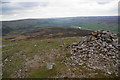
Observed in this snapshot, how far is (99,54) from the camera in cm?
2325

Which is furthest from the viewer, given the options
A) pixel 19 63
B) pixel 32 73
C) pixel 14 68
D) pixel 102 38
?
pixel 102 38

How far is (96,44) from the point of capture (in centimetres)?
2602

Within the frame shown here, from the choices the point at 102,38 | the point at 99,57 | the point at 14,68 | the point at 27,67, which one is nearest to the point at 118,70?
the point at 99,57

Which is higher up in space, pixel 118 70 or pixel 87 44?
pixel 87 44

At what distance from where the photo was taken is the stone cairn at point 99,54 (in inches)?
796

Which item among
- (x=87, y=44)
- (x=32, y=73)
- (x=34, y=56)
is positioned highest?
(x=87, y=44)

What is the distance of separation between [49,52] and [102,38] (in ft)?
46.8

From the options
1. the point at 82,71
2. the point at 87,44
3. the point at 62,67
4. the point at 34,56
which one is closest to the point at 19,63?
the point at 34,56

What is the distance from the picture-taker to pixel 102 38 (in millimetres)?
27844

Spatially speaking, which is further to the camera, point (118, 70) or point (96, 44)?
point (96, 44)

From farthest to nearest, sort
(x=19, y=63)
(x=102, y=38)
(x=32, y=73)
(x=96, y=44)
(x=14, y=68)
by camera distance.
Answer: (x=102, y=38) → (x=96, y=44) → (x=19, y=63) → (x=14, y=68) → (x=32, y=73)

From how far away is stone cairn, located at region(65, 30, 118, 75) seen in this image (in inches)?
796

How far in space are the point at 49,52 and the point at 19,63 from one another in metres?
8.06

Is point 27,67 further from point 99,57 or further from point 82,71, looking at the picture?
point 99,57
